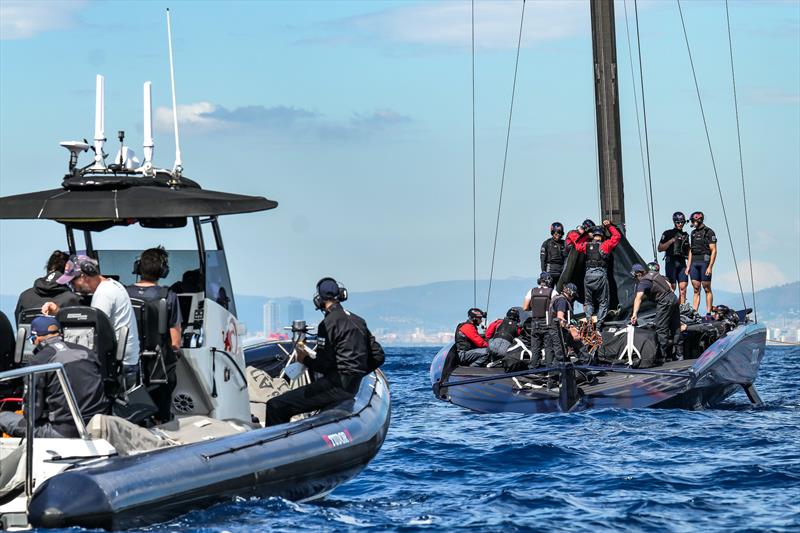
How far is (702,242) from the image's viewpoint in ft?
69.0

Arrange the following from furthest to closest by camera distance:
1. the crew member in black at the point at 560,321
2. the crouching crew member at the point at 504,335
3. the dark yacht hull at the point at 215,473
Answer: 1. the crouching crew member at the point at 504,335
2. the crew member in black at the point at 560,321
3. the dark yacht hull at the point at 215,473

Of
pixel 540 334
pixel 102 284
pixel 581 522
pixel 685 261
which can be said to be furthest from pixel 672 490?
pixel 685 261

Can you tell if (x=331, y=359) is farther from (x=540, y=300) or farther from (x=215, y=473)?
(x=540, y=300)

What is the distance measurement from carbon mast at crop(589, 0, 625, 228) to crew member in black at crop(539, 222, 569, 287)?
2.00 metres

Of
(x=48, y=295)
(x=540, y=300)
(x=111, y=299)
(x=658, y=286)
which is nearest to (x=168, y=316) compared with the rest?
(x=111, y=299)

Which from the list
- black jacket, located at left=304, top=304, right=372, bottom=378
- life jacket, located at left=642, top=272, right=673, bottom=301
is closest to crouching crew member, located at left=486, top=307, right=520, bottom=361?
life jacket, located at left=642, top=272, right=673, bottom=301

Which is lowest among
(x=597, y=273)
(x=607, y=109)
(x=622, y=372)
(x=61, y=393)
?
(x=622, y=372)

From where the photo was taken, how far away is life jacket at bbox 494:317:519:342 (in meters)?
18.4

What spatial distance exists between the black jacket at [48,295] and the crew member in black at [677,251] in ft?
42.9

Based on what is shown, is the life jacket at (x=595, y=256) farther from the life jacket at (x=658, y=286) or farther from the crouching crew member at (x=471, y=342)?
the life jacket at (x=658, y=286)

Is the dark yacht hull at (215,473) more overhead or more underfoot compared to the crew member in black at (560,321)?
more underfoot

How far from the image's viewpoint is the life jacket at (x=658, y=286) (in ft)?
57.9

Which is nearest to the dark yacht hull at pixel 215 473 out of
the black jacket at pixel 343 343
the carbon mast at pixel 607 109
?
the black jacket at pixel 343 343

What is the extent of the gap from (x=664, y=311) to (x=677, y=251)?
141 inches
